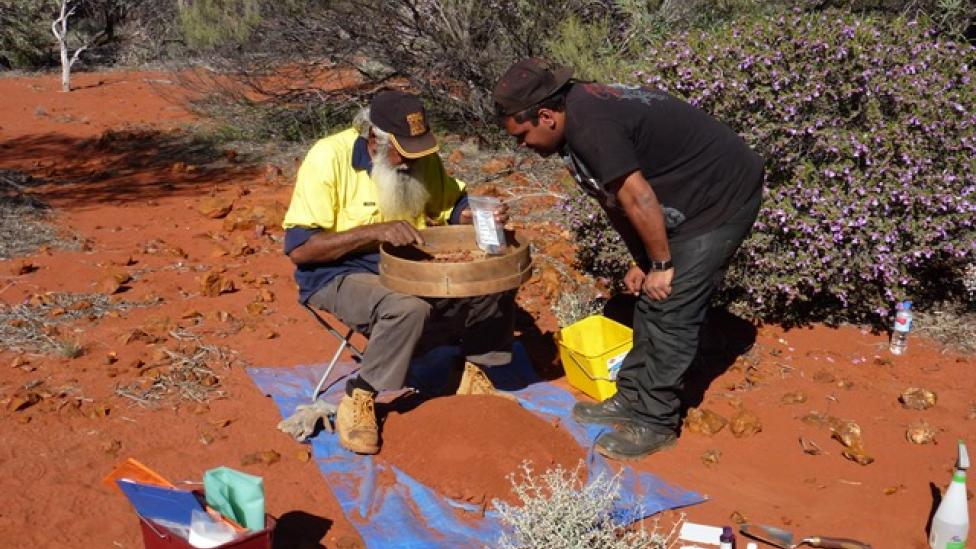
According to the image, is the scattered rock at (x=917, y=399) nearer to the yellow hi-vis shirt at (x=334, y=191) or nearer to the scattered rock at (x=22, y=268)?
the yellow hi-vis shirt at (x=334, y=191)

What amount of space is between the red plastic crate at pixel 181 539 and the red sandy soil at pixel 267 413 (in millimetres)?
562

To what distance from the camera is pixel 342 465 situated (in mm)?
4352

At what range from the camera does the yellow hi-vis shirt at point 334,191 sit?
4.50 meters

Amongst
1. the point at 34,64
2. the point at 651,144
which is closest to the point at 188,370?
the point at 651,144

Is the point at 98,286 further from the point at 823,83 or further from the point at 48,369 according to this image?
the point at 823,83

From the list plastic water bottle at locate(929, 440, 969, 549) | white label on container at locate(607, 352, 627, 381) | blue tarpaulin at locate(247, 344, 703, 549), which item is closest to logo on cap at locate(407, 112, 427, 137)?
blue tarpaulin at locate(247, 344, 703, 549)

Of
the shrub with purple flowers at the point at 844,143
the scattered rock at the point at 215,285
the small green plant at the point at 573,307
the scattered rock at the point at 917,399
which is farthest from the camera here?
the scattered rock at the point at 215,285

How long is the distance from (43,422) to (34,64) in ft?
50.7

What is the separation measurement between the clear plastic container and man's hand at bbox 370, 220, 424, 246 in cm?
28

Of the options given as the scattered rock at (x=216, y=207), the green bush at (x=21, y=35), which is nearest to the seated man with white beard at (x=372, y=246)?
the scattered rock at (x=216, y=207)

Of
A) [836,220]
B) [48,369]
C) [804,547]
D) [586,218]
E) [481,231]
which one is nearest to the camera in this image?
[804,547]

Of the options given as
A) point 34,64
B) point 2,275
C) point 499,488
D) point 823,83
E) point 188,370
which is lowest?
point 34,64

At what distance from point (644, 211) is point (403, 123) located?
1163 mm

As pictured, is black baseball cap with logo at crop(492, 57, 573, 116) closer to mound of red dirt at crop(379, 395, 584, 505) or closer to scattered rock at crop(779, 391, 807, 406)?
mound of red dirt at crop(379, 395, 584, 505)
